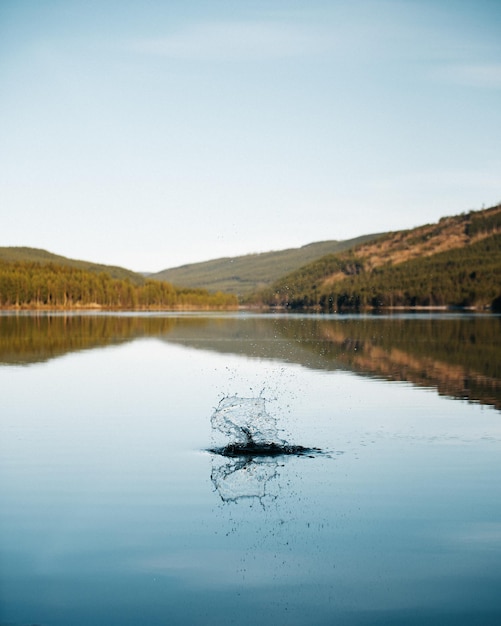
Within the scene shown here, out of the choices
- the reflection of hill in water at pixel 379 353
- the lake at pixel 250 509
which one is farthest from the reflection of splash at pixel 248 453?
the reflection of hill in water at pixel 379 353

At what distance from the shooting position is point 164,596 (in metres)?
10.6

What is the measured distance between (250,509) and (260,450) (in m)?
6.11

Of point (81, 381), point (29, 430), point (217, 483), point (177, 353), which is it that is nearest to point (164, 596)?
point (217, 483)

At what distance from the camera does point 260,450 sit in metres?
21.0

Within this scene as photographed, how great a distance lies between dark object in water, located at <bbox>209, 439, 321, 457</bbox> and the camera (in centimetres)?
2056

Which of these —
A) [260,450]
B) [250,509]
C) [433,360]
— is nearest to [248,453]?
[260,450]

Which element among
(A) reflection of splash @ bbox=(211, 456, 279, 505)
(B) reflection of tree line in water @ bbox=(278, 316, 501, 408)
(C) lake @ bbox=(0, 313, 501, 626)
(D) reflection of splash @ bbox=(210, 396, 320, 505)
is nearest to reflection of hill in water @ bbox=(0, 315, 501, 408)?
(B) reflection of tree line in water @ bbox=(278, 316, 501, 408)

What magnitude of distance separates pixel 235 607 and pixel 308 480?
7.26 m

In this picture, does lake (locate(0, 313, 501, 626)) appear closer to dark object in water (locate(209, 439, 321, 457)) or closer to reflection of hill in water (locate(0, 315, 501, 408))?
dark object in water (locate(209, 439, 321, 457))

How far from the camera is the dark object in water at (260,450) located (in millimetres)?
20562

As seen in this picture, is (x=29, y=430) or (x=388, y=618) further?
(x=29, y=430)

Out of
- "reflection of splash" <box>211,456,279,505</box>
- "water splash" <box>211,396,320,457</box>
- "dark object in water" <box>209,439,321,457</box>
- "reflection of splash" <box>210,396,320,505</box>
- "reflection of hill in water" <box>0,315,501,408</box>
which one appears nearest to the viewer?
"reflection of splash" <box>211,456,279,505</box>

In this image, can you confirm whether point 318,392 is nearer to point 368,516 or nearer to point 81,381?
point 81,381

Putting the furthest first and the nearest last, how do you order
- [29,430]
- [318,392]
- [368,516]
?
[318,392]
[29,430]
[368,516]
